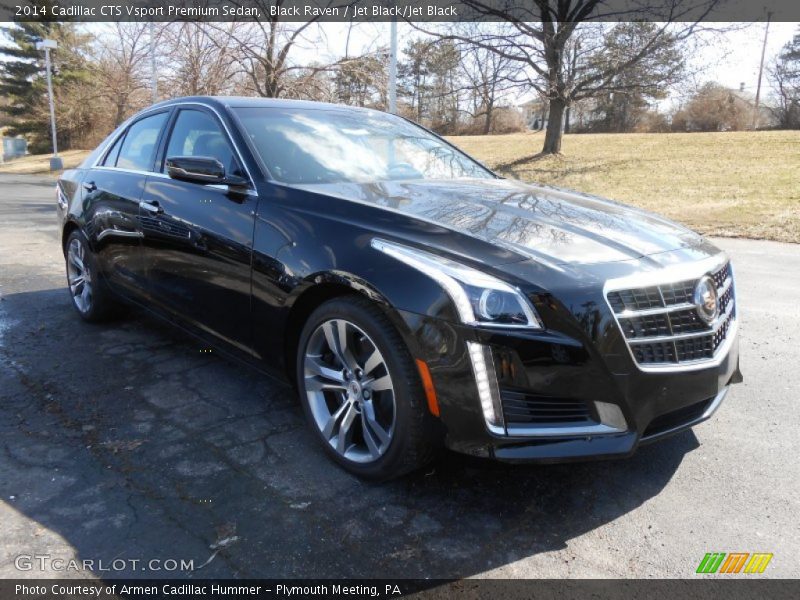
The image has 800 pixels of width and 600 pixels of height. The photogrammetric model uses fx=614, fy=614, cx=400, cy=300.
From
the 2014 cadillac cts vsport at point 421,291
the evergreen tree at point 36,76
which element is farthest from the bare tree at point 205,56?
the evergreen tree at point 36,76

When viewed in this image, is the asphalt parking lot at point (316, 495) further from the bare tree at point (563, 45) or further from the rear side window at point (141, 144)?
the bare tree at point (563, 45)

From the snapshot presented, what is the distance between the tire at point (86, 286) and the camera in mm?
4773

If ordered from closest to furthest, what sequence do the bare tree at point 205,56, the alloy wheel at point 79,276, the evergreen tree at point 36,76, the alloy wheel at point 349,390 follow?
the alloy wheel at point 349,390 → the alloy wheel at point 79,276 → the bare tree at point 205,56 → the evergreen tree at point 36,76

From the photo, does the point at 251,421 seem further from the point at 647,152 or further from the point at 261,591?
the point at 647,152

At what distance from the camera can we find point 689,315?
8.11ft

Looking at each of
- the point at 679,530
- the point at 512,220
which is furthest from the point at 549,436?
the point at 512,220

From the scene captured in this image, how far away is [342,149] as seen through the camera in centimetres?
366

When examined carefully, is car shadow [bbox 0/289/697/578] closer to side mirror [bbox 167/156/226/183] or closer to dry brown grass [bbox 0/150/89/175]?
side mirror [bbox 167/156/226/183]

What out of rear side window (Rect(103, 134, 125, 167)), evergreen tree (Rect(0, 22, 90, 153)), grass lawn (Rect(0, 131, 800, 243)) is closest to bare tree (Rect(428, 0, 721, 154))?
grass lawn (Rect(0, 131, 800, 243))

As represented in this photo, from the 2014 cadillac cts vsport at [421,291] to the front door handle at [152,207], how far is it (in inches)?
0.5

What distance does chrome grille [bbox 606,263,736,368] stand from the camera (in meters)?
2.31

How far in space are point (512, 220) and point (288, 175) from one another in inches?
47.9

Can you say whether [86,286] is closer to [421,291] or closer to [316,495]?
[316,495]

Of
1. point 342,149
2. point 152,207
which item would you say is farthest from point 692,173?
point 152,207
